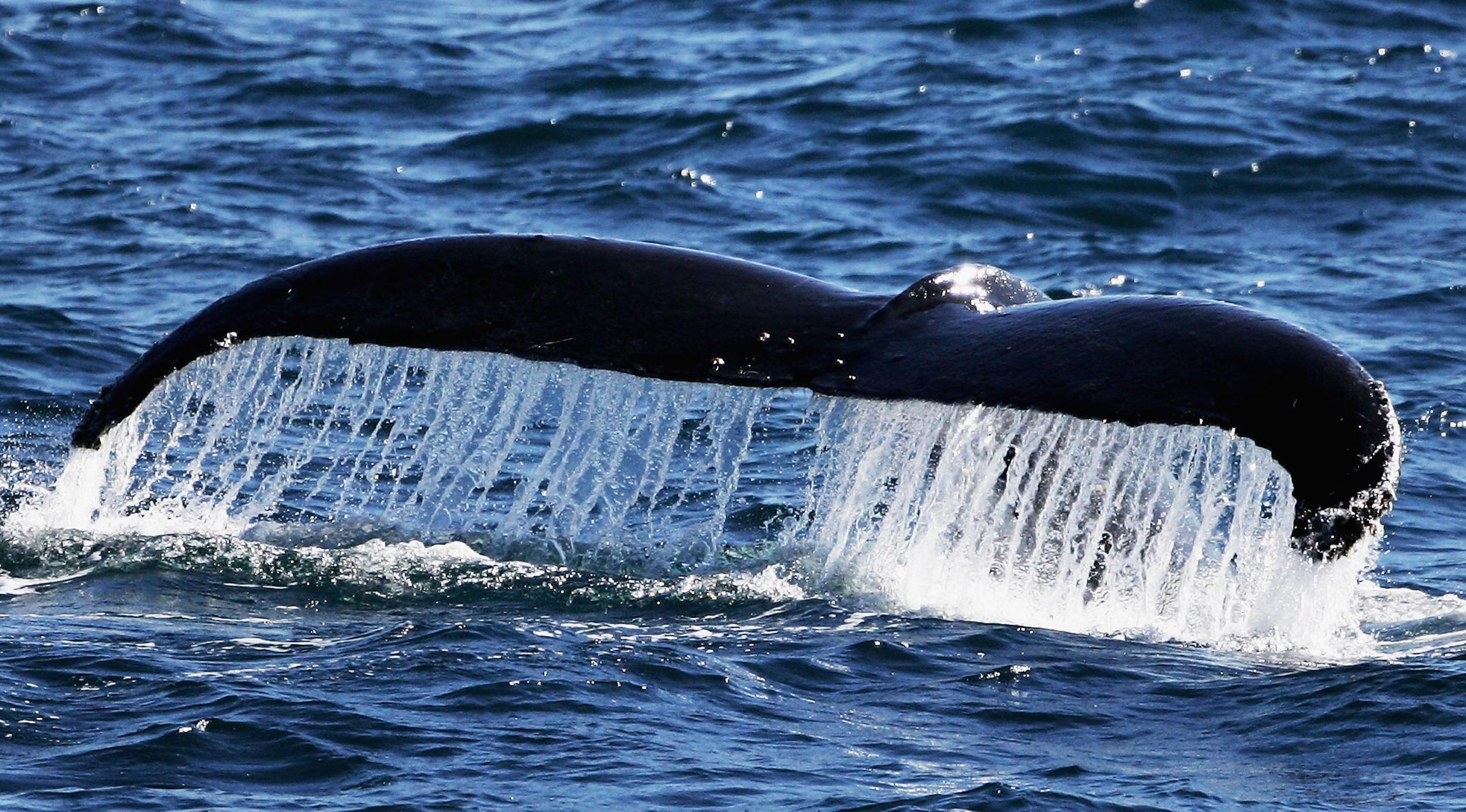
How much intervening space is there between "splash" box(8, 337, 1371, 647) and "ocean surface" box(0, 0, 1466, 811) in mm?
44

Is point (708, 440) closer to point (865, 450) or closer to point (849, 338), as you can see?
point (865, 450)

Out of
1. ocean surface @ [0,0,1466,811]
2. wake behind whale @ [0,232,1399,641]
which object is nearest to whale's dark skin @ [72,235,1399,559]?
wake behind whale @ [0,232,1399,641]

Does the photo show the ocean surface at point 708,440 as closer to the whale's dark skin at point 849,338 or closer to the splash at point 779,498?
the splash at point 779,498

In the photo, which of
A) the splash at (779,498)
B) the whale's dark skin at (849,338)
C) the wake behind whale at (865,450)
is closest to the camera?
the whale's dark skin at (849,338)

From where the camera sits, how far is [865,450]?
20.2ft

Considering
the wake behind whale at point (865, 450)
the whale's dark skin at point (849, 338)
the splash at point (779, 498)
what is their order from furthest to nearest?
the splash at point (779, 498), the wake behind whale at point (865, 450), the whale's dark skin at point (849, 338)

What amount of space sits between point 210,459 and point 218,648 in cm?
347

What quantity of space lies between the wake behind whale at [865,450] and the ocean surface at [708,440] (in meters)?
0.05

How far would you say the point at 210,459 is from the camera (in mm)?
9891

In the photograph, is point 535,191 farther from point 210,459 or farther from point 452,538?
point 452,538

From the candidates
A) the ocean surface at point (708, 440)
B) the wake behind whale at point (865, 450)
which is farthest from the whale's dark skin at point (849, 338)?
the ocean surface at point (708, 440)

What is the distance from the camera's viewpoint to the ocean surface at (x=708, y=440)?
5.67m

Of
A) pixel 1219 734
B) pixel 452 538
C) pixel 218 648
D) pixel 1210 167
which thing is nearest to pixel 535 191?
pixel 1210 167

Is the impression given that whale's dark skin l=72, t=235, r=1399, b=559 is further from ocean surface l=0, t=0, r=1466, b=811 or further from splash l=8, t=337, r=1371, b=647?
ocean surface l=0, t=0, r=1466, b=811
